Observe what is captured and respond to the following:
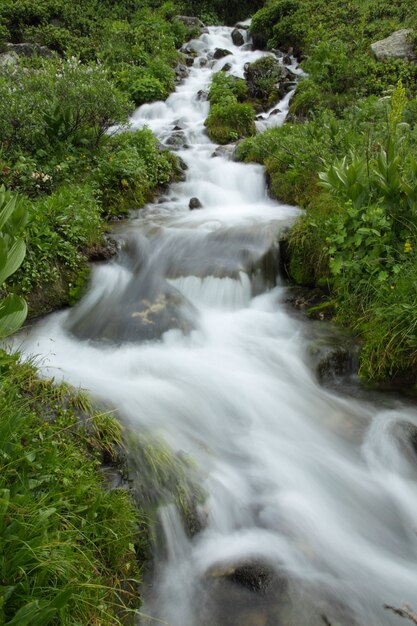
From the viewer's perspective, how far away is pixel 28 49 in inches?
589

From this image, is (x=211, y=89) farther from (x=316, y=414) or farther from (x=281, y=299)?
(x=316, y=414)

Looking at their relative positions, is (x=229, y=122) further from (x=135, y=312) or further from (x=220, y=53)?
(x=220, y=53)

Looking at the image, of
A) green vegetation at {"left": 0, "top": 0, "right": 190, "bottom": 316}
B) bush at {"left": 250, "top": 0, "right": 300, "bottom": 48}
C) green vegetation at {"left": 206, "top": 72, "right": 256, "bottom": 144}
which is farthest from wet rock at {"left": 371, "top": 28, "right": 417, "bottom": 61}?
green vegetation at {"left": 0, "top": 0, "right": 190, "bottom": 316}

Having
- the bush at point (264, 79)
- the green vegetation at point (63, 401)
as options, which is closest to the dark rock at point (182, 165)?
the green vegetation at point (63, 401)

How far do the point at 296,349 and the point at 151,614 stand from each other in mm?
3074

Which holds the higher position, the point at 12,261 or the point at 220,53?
the point at 220,53

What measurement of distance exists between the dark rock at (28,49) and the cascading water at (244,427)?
1136cm

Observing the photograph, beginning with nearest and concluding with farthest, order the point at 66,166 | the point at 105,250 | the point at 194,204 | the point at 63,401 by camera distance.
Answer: the point at 63,401 → the point at 105,250 → the point at 66,166 → the point at 194,204

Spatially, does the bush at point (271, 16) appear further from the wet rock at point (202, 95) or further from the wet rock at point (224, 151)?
the wet rock at point (224, 151)

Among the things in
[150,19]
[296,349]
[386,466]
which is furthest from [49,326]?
[150,19]

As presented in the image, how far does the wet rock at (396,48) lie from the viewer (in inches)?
475

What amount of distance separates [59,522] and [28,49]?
17.0 meters

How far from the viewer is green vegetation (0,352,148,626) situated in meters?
1.79

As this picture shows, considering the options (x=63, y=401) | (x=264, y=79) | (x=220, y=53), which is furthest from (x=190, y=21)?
(x=63, y=401)
